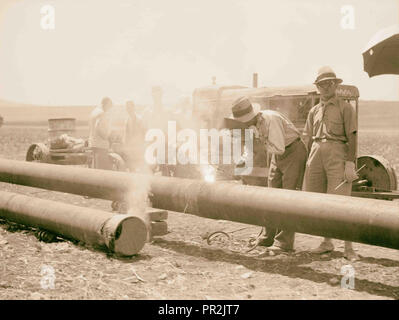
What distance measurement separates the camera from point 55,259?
→ 5680 millimetres

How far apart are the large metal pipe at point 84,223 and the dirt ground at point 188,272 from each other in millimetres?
167

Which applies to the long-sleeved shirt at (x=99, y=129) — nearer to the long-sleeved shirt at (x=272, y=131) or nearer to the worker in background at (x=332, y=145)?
the long-sleeved shirt at (x=272, y=131)

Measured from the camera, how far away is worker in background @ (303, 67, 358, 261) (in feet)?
19.5

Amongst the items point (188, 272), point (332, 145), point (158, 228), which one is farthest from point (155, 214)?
point (332, 145)

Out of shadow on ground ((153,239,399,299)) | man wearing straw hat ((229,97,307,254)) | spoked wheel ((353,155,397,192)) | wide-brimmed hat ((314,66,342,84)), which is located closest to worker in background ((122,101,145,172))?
shadow on ground ((153,239,399,299))

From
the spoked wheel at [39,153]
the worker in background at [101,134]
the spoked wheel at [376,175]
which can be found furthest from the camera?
the spoked wheel at [39,153]

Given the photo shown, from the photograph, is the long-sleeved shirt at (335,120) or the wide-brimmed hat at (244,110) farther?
the long-sleeved shirt at (335,120)

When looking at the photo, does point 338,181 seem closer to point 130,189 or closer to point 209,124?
point 130,189

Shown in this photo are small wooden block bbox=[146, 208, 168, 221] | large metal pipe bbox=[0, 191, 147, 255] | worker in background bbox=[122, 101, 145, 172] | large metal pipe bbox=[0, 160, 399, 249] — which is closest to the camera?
large metal pipe bbox=[0, 160, 399, 249]

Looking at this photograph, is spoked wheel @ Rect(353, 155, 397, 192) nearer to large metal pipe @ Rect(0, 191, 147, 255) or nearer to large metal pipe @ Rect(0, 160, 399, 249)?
large metal pipe @ Rect(0, 160, 399, 249)

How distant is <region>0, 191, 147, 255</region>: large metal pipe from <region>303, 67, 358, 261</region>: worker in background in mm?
2088

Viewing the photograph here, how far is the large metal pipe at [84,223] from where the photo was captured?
222 inches

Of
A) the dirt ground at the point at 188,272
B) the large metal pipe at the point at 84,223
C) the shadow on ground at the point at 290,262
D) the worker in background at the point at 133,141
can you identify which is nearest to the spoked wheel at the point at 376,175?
the dirt ground at the point at 188,272
